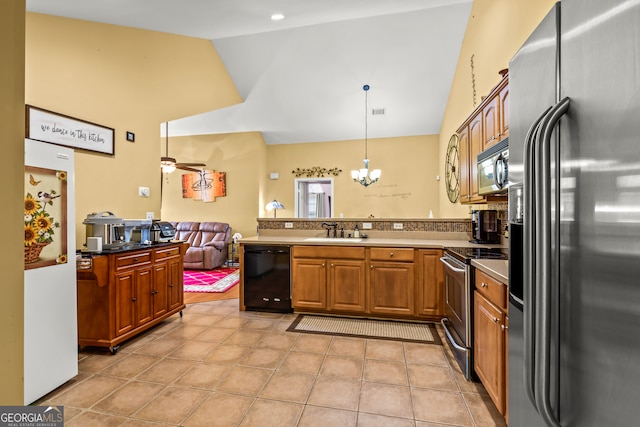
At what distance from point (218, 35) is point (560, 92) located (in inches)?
160

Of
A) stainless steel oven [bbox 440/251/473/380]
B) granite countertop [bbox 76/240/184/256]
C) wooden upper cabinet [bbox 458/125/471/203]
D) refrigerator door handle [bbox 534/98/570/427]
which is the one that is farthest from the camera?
wooden upper cabinet [bbox 458/125/471/203]

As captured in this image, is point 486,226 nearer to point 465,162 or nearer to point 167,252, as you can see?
point 465,162

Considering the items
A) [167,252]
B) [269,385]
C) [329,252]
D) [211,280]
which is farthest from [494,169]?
[211,280]

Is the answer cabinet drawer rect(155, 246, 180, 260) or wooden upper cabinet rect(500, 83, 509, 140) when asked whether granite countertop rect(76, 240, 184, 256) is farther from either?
wooden upper cabinet rect(500, 83, 509, 140)

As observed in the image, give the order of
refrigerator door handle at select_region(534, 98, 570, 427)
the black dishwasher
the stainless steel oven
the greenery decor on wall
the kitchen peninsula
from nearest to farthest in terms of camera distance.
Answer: refrigerator door handle at select_region(534, 98, 570, 427), the stainless steel oven, the kitchen peninsula, the black dishwasher, the greenery decor on wall

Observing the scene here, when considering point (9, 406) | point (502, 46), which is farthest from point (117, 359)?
point (502, 46)

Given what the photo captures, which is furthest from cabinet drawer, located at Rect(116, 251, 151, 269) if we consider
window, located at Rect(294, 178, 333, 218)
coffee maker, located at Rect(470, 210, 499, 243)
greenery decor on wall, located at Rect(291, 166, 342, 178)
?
greenery decor on wall, located at Rect(291, 166, 342, 178)

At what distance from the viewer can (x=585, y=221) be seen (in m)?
0.66

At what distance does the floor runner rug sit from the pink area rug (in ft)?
6.28

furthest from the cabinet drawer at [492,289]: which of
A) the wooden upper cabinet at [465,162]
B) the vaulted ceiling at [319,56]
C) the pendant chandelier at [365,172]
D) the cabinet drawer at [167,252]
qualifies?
the pendant chandelier at [365,172]

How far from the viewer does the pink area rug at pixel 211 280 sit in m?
4.70

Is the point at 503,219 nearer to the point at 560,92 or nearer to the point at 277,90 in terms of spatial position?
the point at 560,92

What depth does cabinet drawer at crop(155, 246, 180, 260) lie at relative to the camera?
9.88ft

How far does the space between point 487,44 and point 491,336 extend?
3.30 metres
